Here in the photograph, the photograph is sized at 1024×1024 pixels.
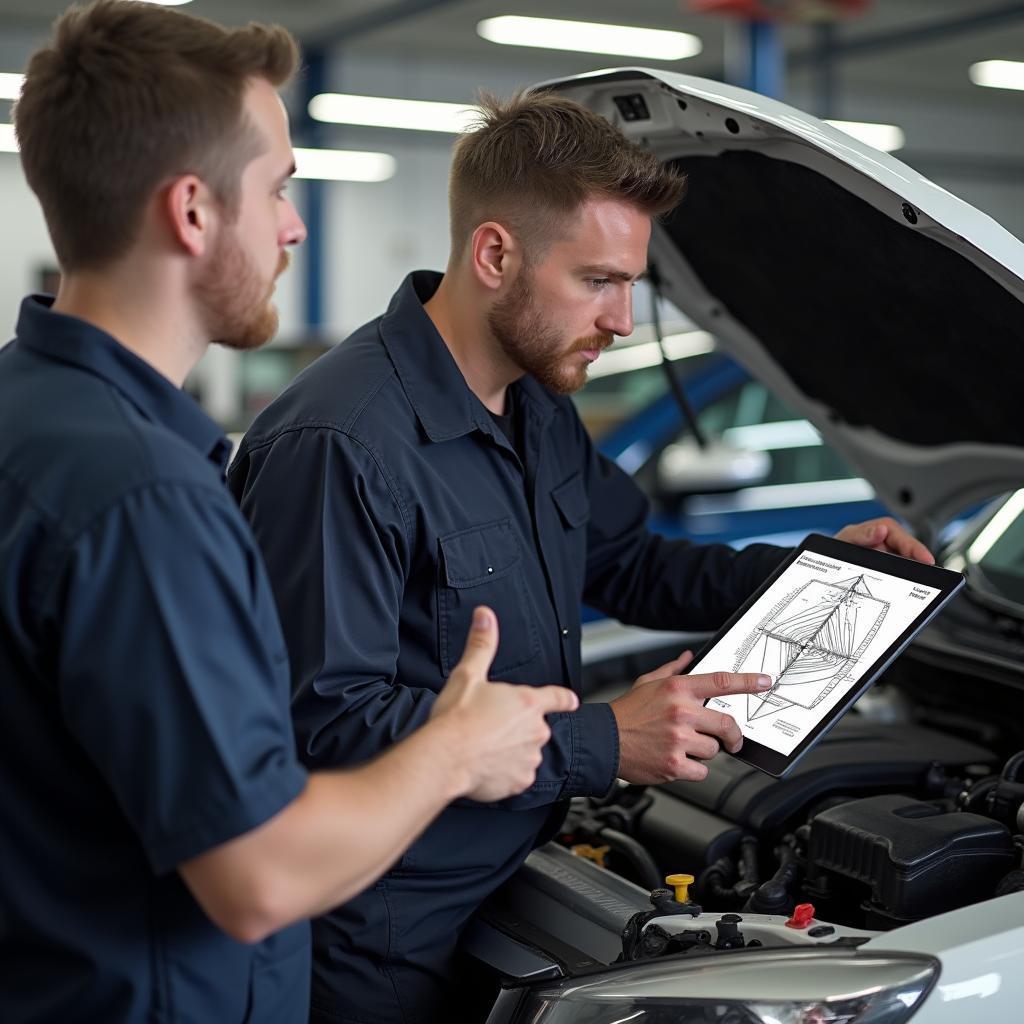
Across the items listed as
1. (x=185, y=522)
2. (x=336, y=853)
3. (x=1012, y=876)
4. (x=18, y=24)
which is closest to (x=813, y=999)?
(x=1012, y=876)

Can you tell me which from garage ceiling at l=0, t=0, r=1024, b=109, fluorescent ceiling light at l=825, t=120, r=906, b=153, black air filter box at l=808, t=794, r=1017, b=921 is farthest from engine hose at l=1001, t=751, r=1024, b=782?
fluorescent ceiling light at l=825, t=120, r=906, b=153

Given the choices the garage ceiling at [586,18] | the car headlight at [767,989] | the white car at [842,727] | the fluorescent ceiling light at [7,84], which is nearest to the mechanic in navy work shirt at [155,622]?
the car headlight at [767,989]

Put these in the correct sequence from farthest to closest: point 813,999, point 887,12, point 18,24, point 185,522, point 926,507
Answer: point 18,24 < point 887,12 < point 926,507 < point 813,999 < point 185,522

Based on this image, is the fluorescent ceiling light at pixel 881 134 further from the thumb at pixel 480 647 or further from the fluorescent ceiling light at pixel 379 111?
the thumb at pixel 480 647

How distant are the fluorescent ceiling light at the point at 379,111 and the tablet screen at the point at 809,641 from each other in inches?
409

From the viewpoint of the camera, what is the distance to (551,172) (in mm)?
1928

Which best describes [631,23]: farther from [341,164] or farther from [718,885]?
[718,885]

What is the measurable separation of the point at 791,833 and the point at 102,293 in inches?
52.2

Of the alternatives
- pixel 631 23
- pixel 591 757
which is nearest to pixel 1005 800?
pixel 591 757

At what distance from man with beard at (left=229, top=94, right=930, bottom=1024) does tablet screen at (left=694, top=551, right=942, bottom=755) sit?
0.06 m

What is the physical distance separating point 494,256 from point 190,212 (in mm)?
809

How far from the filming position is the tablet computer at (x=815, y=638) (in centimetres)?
176

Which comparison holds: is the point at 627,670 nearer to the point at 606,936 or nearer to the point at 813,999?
the point at 606,936

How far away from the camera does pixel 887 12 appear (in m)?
10.4
